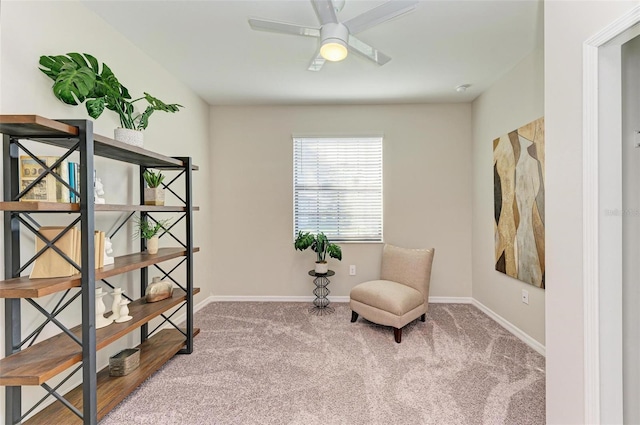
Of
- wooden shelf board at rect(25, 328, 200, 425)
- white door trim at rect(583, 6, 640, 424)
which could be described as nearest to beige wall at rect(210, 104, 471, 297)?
wooden shelf board at rect(25, 328, 200, 425)

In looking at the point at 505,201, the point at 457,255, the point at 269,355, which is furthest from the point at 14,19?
the point at 457,255

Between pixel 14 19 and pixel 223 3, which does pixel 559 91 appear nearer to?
pixel 223 3

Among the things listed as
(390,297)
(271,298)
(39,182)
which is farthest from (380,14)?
(271,298)

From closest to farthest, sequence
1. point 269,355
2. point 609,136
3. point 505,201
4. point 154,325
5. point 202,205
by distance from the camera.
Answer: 1. point 609,136
2. point 269,355
3. point 154,325
4. point 505,201
5. point 202,205

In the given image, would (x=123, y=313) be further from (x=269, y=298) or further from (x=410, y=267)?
(x=410, y=267)

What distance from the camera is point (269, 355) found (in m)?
2.41

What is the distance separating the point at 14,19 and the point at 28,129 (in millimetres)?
679

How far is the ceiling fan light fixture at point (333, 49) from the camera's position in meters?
1.75

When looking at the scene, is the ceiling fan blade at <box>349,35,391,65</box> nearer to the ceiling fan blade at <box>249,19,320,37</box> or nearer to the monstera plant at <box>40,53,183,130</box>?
the ceiling fan blade at <box>249,19,320,37</box>

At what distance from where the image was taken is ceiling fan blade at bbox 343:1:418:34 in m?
1.57

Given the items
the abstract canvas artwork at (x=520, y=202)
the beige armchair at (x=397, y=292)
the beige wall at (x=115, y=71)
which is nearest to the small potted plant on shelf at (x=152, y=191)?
the beige wall at (x=115, y=71)

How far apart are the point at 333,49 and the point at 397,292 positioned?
2.18m

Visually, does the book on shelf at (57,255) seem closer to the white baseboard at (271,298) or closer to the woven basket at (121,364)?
the woven basket at (121,364)

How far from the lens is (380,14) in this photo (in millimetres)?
1640
